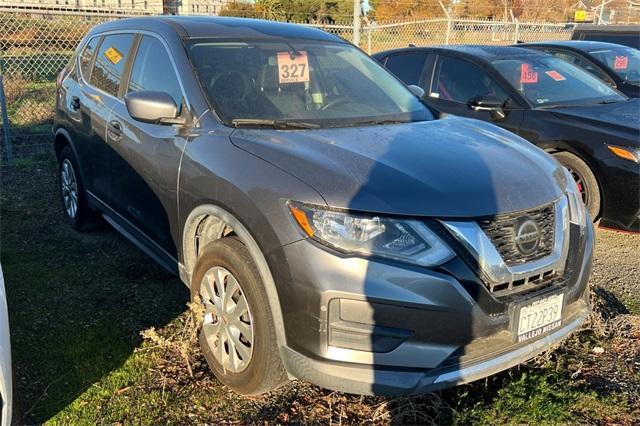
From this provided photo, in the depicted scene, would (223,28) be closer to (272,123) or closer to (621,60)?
(272,123)

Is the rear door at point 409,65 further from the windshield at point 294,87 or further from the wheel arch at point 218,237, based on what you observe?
the wheel arch at point 218,237

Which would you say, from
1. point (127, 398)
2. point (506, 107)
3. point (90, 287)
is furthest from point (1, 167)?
point (506, 107)

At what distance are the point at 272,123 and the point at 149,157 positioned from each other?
841 millimetres

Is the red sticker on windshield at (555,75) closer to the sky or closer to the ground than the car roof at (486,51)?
closer to the ground

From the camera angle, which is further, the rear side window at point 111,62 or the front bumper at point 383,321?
the rear side window at point 111,62

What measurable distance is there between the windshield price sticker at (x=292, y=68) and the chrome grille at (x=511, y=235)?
1.66 meters

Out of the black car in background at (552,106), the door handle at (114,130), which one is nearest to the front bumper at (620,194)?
the black car in background at (552,106)

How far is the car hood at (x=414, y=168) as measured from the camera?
7.88ft

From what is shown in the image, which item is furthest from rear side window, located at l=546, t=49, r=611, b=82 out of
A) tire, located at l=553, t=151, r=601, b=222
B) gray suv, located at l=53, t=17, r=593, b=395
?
gray suv, located at l=53, t=17, r=593, b=395

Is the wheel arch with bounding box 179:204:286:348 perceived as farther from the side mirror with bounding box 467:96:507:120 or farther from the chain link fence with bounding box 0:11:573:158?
the chain link fence with bounding box 0:11:573:158

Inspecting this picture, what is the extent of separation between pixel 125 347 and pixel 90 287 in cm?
95

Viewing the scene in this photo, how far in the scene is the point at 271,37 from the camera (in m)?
3.79

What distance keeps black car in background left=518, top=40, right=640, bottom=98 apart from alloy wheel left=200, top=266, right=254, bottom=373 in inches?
271

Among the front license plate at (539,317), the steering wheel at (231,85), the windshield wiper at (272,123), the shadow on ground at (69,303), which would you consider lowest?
the shadow on ground at (69,303)
